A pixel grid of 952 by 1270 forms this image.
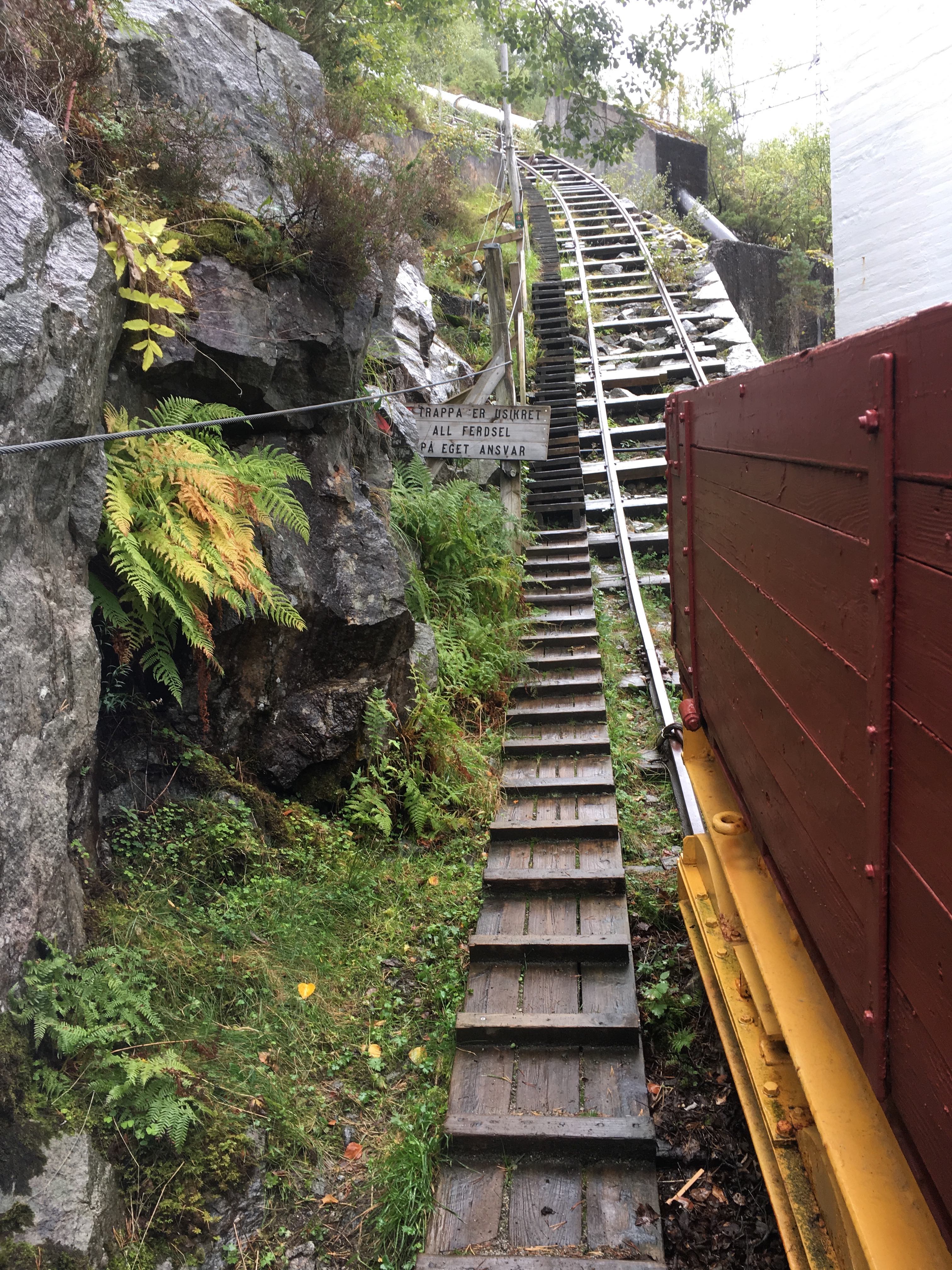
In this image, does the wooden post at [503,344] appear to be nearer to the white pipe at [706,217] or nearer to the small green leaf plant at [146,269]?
the small green leaf plant at [146,269]

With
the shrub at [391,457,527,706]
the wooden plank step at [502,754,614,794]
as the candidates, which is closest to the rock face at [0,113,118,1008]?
the wooden plank step at [502,754,614,794]

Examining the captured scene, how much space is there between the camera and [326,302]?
5441mm

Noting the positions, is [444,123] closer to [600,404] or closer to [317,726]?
[600,404]

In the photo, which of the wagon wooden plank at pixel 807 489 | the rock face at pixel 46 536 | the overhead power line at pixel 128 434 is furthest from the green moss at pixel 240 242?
the wagon wooden plank at pixel 807 489

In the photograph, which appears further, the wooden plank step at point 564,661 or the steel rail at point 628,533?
the wooden plank step at point 564,661

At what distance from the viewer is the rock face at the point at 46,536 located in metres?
2.94

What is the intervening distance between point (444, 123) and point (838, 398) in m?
21.6

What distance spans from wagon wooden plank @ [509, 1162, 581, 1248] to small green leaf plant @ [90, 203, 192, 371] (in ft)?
12.9

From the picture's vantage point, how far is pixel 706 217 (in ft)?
63.4

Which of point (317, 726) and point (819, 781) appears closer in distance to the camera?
point (819, 781)

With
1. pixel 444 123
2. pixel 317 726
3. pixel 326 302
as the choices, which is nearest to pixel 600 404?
pixel 326 302

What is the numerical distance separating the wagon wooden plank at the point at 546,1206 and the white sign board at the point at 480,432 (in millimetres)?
5434

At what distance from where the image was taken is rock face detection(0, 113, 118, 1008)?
2.94m

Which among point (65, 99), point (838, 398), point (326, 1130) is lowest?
point (326, 1130)
